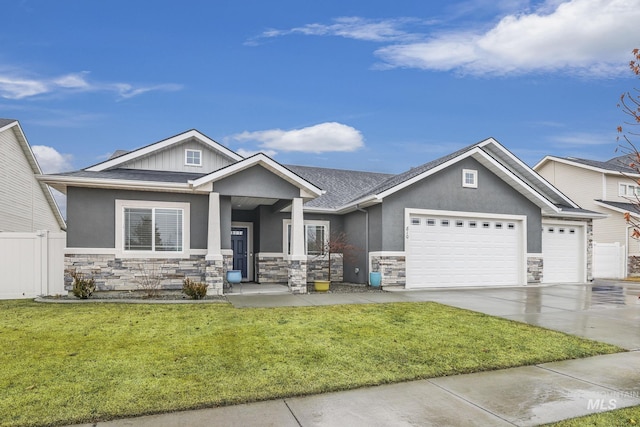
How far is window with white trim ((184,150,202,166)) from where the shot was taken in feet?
49.3

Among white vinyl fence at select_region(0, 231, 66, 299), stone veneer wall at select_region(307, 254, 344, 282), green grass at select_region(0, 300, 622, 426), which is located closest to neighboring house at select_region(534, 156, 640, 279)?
stone veneer wall at select_region(307, 254, 344, 282)

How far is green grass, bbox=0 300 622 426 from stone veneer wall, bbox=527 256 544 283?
28.0 ft

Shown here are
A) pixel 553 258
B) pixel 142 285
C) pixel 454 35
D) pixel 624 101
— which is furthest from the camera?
pixel 553 258

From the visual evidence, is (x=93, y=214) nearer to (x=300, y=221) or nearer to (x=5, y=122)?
(x=300, y=221)

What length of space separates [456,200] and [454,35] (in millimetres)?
5738

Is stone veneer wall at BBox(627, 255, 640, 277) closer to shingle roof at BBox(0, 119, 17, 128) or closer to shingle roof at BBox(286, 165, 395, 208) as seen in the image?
shingle roof at BBox(286, 165, 395, 208)

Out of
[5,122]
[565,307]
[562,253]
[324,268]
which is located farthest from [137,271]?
[562,253]

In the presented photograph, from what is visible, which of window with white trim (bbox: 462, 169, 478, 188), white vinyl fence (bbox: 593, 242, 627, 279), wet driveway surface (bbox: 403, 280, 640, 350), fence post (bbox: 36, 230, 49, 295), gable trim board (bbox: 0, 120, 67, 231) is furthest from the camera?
white vinyl fence (bbox: 593, 242, 627, 279)

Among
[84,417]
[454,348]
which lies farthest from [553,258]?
[84,417]

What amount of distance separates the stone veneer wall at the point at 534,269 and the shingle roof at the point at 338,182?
7012mm

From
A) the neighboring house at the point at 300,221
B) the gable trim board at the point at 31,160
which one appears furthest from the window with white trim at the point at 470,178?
the gable trim board at the point at 31,160

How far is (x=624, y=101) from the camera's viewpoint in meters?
3.94

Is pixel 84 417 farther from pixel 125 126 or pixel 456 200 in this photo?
pixel 125 126

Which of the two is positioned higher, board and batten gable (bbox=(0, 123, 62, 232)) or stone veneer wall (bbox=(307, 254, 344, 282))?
board and batten gable (bbox=(0, 123, 62, 232))
